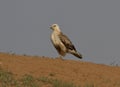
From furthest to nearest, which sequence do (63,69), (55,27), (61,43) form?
1. (55,27)
2. (61,43)
3. (63,69)

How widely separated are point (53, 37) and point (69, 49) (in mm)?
822

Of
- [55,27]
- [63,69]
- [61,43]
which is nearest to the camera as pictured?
[63,69]

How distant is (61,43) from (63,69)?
282 centimetres

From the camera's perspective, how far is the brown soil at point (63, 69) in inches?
794

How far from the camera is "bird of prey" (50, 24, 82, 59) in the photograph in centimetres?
2360

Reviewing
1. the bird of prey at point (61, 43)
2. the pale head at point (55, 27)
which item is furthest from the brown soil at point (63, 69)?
the pale head at point (55, 27)

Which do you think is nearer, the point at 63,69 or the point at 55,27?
the point at 63,69

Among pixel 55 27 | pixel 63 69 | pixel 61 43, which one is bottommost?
pixel 63 69

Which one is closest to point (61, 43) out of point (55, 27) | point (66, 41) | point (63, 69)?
point (66, 41)

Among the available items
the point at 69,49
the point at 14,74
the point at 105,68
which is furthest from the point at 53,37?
the point at 14,74

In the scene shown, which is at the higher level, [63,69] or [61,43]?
[61,43]

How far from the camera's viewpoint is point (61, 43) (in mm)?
23641

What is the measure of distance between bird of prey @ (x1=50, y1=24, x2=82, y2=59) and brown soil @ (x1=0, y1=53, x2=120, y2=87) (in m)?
1.25

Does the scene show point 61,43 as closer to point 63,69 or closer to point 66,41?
point 66,41
